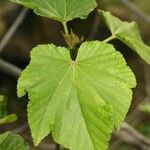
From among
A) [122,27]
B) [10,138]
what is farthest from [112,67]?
[122,27]

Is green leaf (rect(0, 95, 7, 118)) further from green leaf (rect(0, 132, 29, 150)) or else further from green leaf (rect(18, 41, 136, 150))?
green leaf (rect(18, 41, 136, 150))

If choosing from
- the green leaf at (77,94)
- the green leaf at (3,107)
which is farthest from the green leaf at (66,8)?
the green leaf at (3,107)

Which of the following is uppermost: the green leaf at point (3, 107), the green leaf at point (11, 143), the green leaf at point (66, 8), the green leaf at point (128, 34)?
the green leaf at point (66, 8)

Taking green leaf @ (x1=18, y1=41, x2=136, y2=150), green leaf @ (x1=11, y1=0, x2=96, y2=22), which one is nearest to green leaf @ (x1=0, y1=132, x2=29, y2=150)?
green leaf @ (x1=18, y1=41, x2=136, y2=150)

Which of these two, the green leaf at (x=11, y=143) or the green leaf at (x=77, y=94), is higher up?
the green leaf at (x=77, y=94)

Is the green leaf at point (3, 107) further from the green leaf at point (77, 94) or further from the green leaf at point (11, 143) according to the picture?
the green leaf at point (77, 94)

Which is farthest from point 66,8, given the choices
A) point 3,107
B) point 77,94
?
point 3,107

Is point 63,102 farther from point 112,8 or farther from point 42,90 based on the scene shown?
point 112,8
